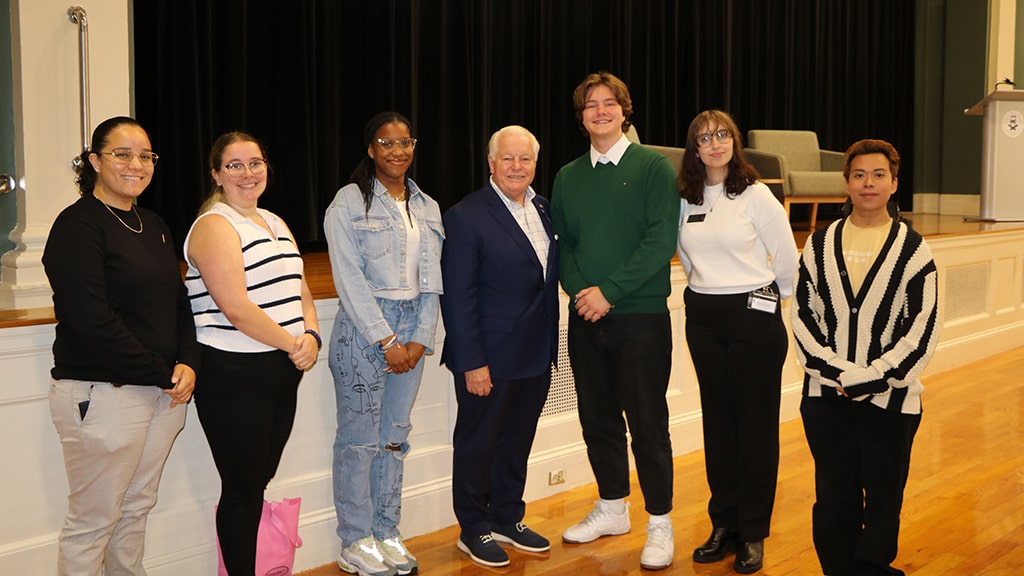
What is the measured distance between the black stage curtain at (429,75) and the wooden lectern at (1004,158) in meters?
1.82

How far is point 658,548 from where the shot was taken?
3.09m

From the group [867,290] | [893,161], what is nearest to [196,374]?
[867,290]

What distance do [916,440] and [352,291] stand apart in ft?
10.7

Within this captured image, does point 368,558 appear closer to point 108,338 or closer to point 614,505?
point 614,505

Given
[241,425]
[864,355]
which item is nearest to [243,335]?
[241,425]

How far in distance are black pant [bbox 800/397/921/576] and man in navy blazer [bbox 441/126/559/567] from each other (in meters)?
0.90

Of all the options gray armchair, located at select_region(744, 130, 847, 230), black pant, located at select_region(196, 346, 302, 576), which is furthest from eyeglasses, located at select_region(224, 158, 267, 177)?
gray armchair, located at select_region(744, 130, 847, 230)

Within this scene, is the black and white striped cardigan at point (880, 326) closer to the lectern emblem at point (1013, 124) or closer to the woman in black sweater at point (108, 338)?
the woman in black sweater at point (108, 338)

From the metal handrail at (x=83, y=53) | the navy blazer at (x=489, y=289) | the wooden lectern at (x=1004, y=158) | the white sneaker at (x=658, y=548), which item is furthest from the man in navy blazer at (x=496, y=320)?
the wooden lectern at (x=1004, y=158)

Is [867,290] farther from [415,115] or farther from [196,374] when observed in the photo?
[415,115]

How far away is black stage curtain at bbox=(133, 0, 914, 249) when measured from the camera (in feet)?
15.5

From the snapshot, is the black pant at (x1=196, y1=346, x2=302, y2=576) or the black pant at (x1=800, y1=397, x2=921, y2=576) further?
the black pant at (x1=800, y1=397, x2=921, y2=576)

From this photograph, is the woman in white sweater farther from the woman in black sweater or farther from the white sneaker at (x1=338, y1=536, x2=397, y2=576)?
the woman in black sweater

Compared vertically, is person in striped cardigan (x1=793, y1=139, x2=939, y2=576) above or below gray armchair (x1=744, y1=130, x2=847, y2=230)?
below
